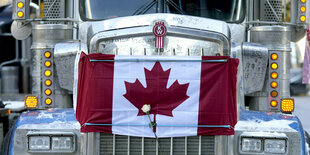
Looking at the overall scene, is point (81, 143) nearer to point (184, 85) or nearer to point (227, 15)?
point (184, 85)

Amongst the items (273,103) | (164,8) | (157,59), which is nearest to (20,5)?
(164,8)

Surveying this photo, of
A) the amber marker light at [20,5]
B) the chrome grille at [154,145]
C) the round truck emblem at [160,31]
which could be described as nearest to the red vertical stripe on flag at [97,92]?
the chrome grille at [154,145]

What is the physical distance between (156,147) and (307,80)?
254cm

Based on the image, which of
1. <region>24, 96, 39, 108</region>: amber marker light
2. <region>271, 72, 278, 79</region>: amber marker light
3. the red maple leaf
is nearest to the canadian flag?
the red maple leaf

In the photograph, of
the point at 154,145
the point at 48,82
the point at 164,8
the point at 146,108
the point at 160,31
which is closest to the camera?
the point at 146,108

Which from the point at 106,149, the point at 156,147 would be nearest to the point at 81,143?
the point at 106,149

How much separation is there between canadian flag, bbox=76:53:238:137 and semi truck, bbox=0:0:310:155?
2 centimetres

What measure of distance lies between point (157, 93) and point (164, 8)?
1.34 m

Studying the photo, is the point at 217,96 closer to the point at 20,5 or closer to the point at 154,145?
the point at 154,145

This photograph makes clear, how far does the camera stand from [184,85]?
4.72 metres

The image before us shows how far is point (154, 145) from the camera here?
4.79 meters

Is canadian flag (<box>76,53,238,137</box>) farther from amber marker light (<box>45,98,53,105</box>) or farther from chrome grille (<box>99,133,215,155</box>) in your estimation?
amber marker light (<box>45,98,53,105</box>)

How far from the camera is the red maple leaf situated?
4.69m

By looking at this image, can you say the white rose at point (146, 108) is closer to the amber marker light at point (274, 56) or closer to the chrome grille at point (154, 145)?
the chrome grille at point (154, 145)
